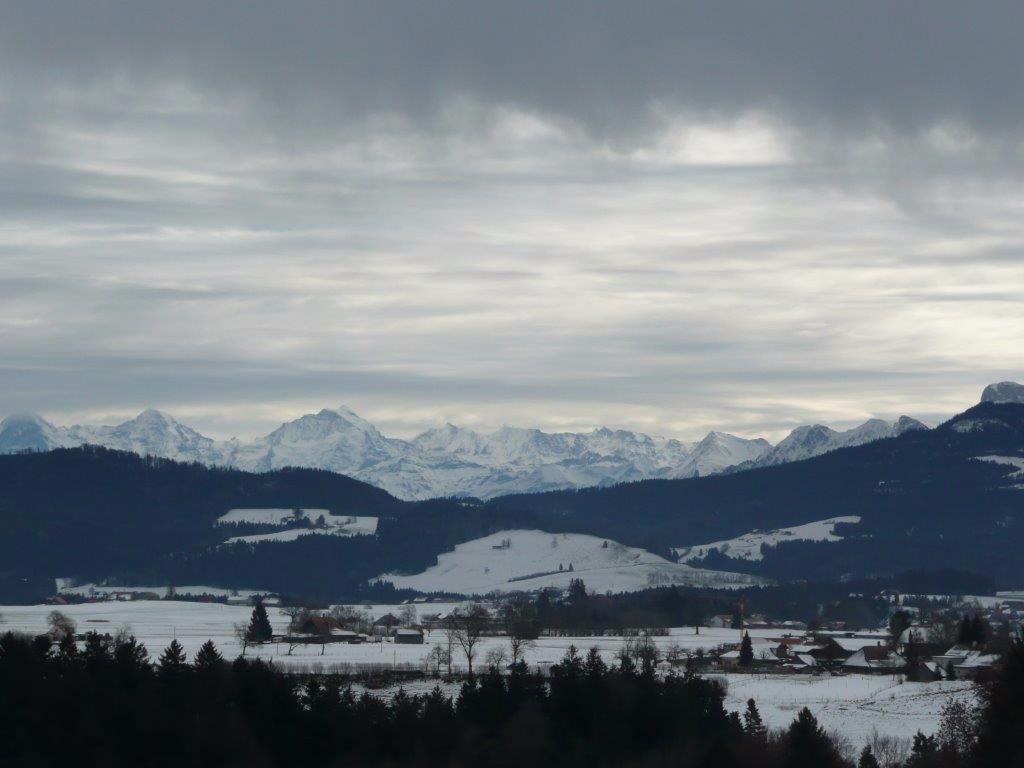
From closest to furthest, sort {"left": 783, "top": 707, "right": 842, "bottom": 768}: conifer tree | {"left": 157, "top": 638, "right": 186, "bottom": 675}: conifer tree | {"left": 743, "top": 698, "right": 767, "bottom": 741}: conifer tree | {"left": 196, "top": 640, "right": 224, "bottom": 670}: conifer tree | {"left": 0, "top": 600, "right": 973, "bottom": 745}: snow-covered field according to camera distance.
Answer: {"left": 783, "top": 707, "right": 842, "bottom": 768}: conifer tree
{"left": 157, "top": 638, "right": 186, "bottom": 675}: conifer tree
{"left": 196, "top": 640, "right": 224, "bottom": 670}: conifer tree
{"left": 743, "top": 698, "right": 767, "bottom": 741}: conifer tree
{"left": 0, "top": 600, "right": 973, "bottom": 745}: snow-covered field

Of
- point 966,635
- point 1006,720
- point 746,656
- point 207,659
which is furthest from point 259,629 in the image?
point 1006,720

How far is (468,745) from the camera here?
83500 mm

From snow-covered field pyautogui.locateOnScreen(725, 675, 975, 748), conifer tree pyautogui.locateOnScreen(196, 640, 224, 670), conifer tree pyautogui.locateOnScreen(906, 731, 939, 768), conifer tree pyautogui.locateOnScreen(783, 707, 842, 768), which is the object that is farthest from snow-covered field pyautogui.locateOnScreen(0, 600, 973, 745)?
conifer tree pyautogui.locateOnScreen(196, 640, 224, 670)

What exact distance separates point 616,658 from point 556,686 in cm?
4066

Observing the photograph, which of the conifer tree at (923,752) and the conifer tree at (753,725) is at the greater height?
the conifer tree at (753,725)

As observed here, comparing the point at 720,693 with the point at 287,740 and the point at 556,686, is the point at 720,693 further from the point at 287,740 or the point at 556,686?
the point at 287,740

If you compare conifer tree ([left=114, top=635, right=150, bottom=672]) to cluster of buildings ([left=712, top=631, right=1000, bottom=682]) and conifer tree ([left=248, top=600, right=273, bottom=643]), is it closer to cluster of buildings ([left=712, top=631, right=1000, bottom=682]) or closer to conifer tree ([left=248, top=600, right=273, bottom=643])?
cluster of buildings ([left=712, top=631, right=1000, bottom=682])

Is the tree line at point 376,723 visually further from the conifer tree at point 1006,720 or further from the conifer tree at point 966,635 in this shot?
the conifer tree at point 966,635

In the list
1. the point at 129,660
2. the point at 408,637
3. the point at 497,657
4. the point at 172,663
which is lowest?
the point at 497,657

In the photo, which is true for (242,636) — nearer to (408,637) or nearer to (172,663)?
(408,637)

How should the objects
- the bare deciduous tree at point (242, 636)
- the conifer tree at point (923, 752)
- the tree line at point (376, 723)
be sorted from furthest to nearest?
the bare deciduous tree at point (242, 636), the tree line at point (376, 723), the conifer tree at point (923, 752)

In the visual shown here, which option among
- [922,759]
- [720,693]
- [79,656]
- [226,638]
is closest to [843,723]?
[720,693]

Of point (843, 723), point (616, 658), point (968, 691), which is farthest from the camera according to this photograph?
point (616, 658)

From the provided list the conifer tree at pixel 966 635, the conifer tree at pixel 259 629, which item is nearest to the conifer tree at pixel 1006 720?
the conifer tree at pixel 966 635
